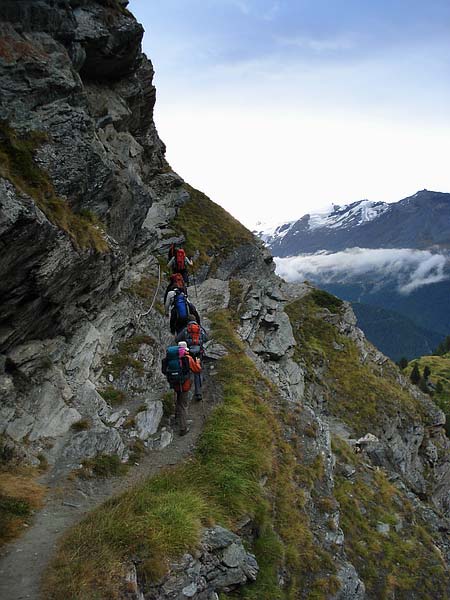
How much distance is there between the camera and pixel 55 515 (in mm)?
11414

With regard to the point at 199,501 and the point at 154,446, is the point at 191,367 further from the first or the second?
the point at 199,501

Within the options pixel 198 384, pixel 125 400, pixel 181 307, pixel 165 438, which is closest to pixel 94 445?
pixel 165 438

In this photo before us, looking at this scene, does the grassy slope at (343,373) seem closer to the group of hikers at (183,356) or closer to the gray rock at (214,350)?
the gray rock at (214,350)

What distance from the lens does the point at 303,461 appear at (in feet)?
64.5

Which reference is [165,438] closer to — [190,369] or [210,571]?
[190,369]

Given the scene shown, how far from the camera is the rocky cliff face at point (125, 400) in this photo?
38.0 ft

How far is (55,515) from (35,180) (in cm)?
1146

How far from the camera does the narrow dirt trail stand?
884cm

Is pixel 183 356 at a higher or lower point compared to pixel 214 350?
higher

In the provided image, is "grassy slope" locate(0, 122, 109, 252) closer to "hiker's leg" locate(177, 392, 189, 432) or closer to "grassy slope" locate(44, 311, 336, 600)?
"hiker's leg" locate(177, 392, 189, 432)

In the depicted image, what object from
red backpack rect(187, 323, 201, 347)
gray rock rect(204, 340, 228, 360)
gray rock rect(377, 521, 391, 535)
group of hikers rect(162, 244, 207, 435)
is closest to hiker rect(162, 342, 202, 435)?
group of hikers rect(162, 244, 207, 435)

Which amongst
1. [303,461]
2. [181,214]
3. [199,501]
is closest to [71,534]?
[199,501]

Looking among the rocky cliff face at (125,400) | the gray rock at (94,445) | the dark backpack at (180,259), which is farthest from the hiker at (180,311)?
the dark backpack at (180,259)

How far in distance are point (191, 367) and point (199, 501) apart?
5116 millimetres
